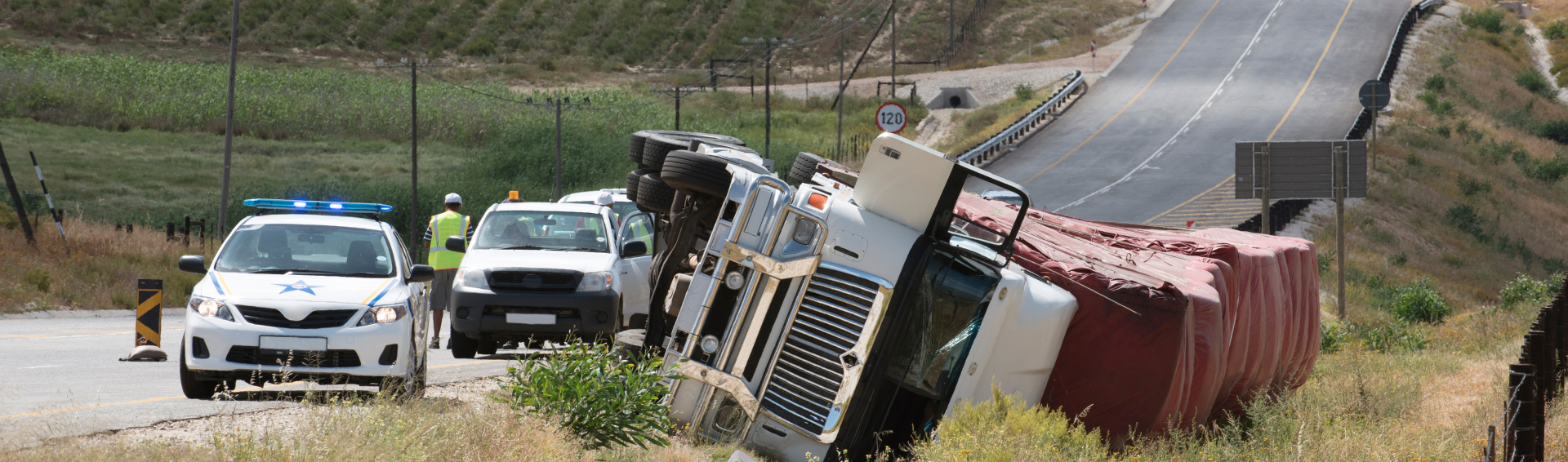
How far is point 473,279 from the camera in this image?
1227cm

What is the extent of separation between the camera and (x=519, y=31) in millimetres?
117062

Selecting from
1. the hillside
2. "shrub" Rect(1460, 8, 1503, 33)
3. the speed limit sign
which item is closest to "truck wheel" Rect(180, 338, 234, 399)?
the speed limit sign

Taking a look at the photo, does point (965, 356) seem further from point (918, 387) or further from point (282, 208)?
point (282, 208)

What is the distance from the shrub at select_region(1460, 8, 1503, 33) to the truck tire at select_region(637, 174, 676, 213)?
74.4 metres

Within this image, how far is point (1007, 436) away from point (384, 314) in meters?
4.71

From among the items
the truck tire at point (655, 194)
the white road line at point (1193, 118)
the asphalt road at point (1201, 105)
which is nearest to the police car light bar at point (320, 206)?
the truck tire at point (655, 194)

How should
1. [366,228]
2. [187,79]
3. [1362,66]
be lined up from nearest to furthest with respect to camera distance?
[366,228] < [1362,66] < [187,79]

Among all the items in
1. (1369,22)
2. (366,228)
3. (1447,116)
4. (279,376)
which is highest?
(1369,22)

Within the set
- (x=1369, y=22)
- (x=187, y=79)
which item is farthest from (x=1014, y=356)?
(x=1369, y=22)

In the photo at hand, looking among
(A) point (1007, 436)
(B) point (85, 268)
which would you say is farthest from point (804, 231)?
(B) point (85, 268)

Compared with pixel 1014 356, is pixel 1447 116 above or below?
above

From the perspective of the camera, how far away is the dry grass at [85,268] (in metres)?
19.1

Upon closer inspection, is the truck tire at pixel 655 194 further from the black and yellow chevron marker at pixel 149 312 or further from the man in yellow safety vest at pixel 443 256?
the black and yellow chevron marker at pixel 149 312

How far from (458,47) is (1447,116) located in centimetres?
8494
